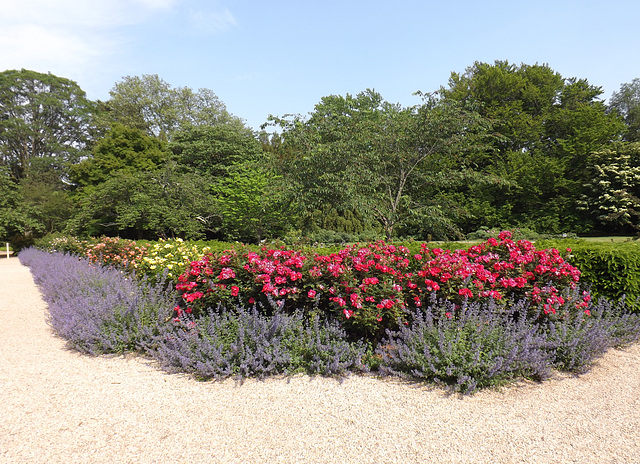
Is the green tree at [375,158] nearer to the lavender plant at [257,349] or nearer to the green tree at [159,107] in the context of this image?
the lavender plant at [257,349]

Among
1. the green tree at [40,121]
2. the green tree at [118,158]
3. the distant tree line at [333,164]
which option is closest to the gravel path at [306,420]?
the distant tree line at [333,164]

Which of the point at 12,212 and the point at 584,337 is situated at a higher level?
the point at 12,212

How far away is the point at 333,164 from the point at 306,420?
863cm

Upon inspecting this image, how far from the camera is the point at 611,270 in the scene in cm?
413

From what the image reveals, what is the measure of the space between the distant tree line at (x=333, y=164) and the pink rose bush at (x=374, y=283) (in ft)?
18.7

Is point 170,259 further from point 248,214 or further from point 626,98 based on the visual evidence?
point 626,98

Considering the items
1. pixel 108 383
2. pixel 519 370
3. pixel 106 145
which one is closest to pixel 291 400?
pixel 108 383

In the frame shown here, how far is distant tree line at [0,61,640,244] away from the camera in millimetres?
11039

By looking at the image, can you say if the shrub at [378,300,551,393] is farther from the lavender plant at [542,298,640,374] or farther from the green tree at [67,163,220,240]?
the green tree at [67,163,220,240]

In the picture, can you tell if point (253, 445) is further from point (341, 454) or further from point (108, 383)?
point (108, 383)

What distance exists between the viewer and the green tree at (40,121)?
31.6 meters

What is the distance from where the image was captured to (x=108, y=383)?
3027 millimetres

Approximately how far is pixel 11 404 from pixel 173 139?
23.3 m

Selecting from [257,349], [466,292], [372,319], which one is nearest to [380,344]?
[372,319]
